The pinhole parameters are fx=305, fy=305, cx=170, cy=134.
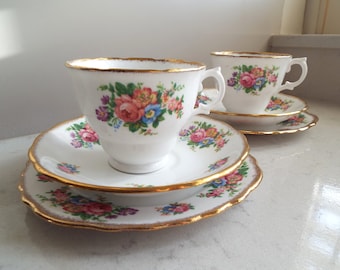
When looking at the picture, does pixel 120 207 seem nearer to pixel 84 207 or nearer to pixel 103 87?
pixel 84 207

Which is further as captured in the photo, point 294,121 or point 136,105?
point 294,121

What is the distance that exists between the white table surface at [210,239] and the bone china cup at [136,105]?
0.40 feet

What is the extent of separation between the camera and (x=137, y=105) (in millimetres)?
379

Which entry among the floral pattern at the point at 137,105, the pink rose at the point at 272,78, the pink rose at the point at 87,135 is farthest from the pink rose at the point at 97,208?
the pink rose at the point at 272,78

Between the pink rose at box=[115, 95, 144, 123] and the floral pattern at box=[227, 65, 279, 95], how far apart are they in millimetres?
358

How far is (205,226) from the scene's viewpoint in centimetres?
36

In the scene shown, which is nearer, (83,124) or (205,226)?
(205,226)

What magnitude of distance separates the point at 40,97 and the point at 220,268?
52cm

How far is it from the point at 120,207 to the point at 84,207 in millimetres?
41

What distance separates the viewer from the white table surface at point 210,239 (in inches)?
11.7

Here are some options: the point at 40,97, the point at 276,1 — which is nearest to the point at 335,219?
the point at 40,97

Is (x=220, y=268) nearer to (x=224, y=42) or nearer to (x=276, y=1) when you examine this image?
(x=224, y=42)

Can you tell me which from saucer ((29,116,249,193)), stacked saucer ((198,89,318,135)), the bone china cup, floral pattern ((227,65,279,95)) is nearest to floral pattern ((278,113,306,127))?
stacked saucer ((198,89,318,135))

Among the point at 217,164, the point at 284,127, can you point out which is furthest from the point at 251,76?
the point at 217,164
